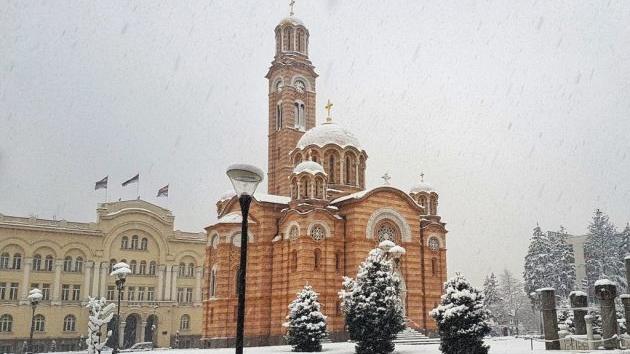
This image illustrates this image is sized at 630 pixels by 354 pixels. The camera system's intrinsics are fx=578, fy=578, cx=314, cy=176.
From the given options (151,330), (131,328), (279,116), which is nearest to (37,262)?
(131,328)

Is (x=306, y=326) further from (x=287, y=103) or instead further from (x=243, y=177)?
(x=287, y=103)

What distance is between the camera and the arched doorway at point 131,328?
50.5m

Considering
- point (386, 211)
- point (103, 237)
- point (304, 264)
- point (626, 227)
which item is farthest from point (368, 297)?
point (626, 227)

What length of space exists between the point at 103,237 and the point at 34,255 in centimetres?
548

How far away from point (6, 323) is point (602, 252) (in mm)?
52690

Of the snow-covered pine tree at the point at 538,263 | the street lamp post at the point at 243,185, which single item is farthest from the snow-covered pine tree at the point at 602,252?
the street lamp post at the point at 243,185

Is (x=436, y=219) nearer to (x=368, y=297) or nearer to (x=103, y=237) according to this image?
(x=368, y=297)

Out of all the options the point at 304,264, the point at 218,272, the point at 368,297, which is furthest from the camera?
the point at 218,272

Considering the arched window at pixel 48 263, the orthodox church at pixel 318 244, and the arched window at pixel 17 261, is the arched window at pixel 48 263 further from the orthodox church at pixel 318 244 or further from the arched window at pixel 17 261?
the orthodox church at pixel 318 244

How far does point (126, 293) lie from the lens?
5047 cm

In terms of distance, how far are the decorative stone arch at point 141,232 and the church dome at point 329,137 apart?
19.7m

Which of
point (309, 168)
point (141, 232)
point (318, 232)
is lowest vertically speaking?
point (318, 232)

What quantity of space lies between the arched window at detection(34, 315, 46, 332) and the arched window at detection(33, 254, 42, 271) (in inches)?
151

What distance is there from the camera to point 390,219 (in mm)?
35125
